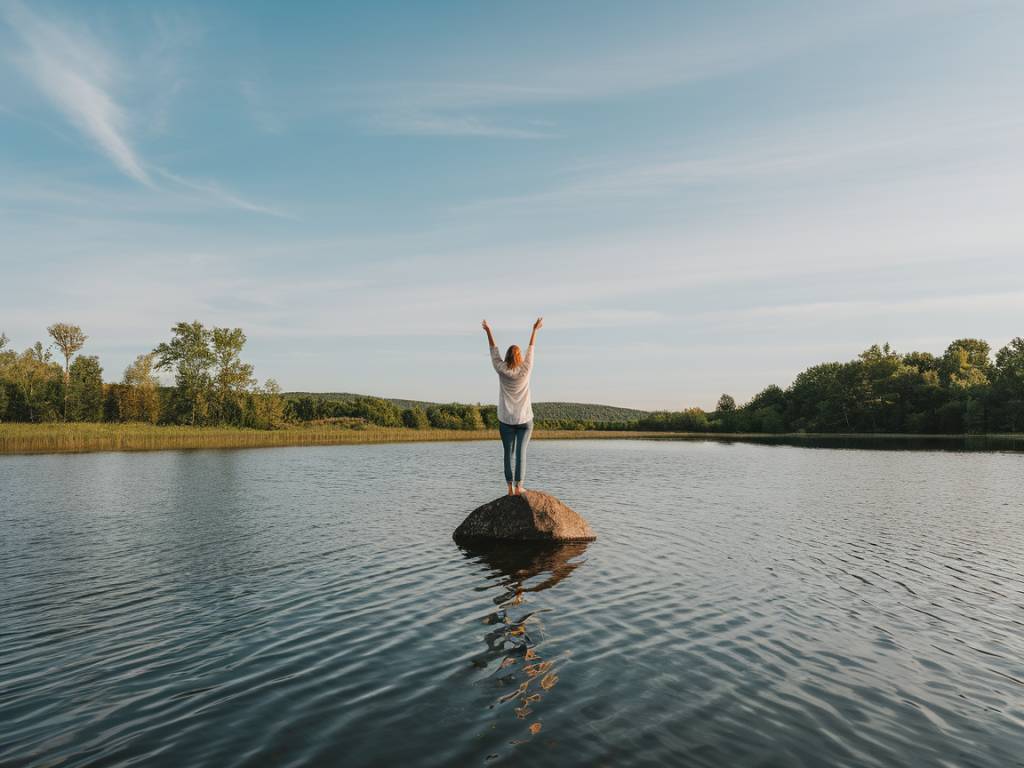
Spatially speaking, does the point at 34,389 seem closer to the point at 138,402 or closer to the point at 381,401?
the point at 138,402

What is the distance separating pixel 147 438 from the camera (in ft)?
187

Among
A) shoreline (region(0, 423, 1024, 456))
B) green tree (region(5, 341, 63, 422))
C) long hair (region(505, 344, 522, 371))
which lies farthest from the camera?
green tree (region(5, 341, 63, 422))

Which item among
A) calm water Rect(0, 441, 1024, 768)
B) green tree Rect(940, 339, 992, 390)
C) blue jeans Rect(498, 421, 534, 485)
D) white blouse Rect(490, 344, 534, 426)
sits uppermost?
green tree Rect(940, 339, 992, 390)

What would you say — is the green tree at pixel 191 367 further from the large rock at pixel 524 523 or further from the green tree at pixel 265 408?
the large rock at pixel 524 523

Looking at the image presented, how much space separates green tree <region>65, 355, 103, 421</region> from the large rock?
9019 centimetres

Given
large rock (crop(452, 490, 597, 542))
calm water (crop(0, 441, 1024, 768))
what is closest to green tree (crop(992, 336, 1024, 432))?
calm water (crop(0, 441, 1024, 768))

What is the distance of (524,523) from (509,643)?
21.0ft

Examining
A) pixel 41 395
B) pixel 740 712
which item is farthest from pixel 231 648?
pixel 41 395

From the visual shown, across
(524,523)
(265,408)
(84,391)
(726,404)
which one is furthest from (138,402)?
(726,404)

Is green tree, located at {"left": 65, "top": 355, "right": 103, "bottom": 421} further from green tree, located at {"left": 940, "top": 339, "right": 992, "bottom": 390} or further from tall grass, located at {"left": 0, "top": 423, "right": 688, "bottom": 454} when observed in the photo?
green tree, located at {"left": 940, "top": 339, "right": 992, "bottom": 390}

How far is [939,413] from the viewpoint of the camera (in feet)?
331

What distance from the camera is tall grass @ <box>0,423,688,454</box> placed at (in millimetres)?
48719

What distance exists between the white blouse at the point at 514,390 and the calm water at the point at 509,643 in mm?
2868

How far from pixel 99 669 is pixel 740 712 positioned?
6491 mm
